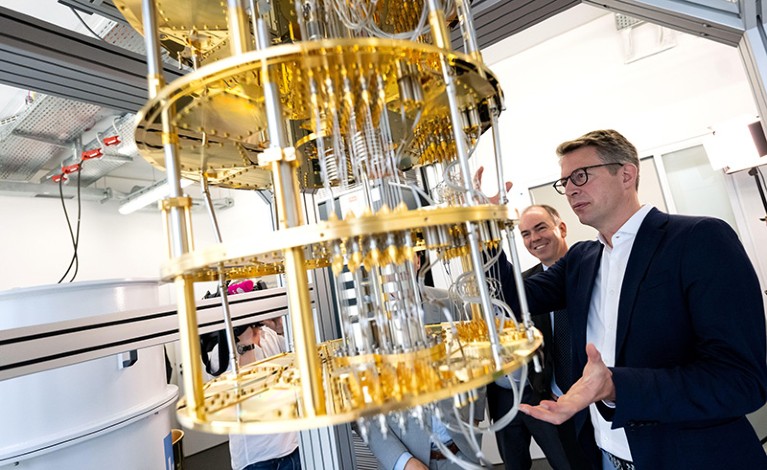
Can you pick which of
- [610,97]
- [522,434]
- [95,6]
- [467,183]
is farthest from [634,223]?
[610,97]

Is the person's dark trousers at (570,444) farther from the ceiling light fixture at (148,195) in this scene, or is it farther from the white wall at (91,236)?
the ceiling light fixture at (148,195)

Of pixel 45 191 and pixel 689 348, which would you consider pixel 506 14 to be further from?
pixel 45 191

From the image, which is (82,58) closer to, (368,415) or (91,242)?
(368,415)

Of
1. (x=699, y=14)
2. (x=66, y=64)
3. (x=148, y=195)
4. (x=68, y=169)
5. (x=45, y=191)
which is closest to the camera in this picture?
(x=66, y=64)

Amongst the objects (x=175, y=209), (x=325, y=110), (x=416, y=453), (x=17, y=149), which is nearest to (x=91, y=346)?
(x=175, y=209)

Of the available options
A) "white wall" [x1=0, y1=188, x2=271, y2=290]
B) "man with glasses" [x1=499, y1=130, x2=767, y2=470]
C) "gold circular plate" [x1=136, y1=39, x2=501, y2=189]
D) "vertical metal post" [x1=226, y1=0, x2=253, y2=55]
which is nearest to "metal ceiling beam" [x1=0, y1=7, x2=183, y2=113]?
"gold circular plate" [x1=136, y1=39, x2=501, y2=189]

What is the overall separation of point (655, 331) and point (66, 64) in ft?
6.03

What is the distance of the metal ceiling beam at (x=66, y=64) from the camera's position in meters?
1.01

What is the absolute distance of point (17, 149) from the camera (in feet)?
10.3

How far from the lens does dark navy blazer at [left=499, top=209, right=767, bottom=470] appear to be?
94cm

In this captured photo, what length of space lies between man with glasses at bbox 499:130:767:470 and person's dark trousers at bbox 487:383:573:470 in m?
0.74

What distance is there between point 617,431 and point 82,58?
1.99 m

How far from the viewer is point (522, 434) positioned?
2.34 meters

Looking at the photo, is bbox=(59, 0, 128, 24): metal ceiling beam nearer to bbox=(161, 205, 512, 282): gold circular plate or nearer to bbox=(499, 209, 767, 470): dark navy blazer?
bbox=(161, 205, 512, 282): gold circular plate
